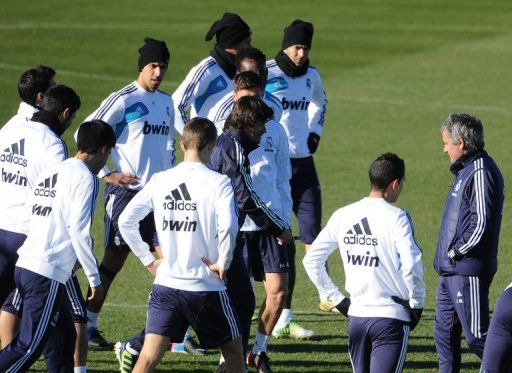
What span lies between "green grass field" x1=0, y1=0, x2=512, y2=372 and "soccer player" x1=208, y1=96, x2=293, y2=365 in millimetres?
1145

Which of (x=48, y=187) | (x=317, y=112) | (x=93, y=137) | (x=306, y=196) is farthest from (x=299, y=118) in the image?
(x=48, y=187)

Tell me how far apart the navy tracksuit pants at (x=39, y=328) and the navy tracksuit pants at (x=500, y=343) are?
2.97 metres

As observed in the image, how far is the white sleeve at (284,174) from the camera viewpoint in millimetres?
9961

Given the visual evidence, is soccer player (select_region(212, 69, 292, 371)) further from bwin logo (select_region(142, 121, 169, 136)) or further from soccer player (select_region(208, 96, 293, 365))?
bwin logo (select_region(142, 121, 169, 136))

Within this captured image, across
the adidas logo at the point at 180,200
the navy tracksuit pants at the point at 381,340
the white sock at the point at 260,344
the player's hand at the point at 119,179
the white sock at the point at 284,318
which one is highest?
the player's hand at the point at 119,179

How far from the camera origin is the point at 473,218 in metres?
8.72

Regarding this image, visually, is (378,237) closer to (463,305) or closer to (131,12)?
(463,305)

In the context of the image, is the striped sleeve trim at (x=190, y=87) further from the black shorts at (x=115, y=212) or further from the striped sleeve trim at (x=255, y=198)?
the striped sleeve trim at (x=255, y=198)

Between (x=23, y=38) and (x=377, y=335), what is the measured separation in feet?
68.9

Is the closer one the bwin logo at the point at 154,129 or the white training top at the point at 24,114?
the white training top at the point at 24,114

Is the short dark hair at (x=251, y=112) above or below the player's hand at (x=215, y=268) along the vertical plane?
above

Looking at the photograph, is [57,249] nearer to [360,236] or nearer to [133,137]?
[360,236]

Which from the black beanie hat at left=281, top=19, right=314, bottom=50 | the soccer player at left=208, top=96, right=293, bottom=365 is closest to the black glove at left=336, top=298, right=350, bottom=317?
the soccer player at left=208, top=96, right=293, bottom=365

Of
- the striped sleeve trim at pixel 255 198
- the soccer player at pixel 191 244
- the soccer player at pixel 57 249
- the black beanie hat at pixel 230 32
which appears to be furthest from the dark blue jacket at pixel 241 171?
the black beanie hat at pixel 230 32
